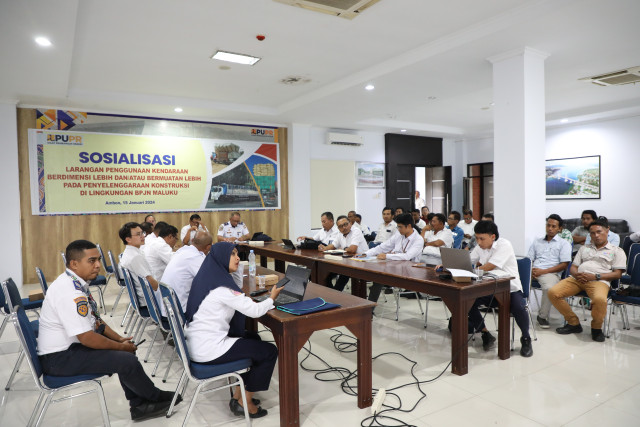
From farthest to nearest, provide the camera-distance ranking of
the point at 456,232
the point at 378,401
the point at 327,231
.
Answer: the point at 456,232, the point at 327,231, the point at 378,401

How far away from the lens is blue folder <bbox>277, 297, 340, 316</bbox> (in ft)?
8.48

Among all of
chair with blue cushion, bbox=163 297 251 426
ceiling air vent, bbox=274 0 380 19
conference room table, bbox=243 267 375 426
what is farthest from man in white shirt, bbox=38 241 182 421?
ceiling air vent, bbox=274 0 380 19

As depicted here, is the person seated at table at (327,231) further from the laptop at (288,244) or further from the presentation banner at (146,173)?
the presentation banner at (146,173)

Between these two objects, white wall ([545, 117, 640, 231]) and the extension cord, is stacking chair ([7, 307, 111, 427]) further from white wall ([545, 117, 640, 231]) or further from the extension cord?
white wall ([545, 117, 640, 231])

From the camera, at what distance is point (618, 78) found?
248 inches

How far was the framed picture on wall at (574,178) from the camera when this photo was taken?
9.27m

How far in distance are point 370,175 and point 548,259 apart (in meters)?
6.10

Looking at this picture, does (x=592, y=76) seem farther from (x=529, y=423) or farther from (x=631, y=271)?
(x=529, y=423)

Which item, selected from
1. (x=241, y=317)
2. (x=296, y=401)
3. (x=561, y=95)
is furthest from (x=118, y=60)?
(x=561, y=95)

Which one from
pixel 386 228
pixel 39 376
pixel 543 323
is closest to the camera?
pixel 39 376

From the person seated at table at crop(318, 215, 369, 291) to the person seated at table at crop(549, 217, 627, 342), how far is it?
2.30 metres

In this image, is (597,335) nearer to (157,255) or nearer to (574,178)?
(157,255)

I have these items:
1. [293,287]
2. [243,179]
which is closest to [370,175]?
[243,179]

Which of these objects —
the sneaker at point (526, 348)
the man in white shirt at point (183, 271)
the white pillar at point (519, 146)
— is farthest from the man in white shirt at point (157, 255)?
the white pillar at point (519, 146)
